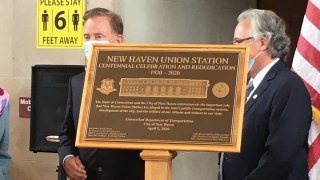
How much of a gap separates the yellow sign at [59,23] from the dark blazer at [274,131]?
2.41 meters

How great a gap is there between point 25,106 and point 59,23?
799 mm

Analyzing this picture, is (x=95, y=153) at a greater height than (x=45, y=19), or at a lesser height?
lesser

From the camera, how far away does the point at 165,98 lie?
2.62 metres

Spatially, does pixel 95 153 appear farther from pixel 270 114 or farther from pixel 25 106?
pixel 25 106

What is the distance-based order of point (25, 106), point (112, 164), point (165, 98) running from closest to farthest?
point (165, 98)
point (112, 164)
point (25, 106)

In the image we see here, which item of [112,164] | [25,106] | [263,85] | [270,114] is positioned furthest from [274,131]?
[25,106]

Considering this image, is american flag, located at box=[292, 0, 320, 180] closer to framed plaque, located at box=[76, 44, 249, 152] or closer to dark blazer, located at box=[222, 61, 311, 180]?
dark blazer, located at box=[222, 61, 311, 180]

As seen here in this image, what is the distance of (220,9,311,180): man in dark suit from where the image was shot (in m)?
2.76

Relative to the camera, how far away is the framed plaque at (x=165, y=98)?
101 inches

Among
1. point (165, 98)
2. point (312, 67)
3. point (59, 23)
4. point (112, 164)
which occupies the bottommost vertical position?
point (112, 164)

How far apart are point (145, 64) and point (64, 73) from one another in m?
1.88

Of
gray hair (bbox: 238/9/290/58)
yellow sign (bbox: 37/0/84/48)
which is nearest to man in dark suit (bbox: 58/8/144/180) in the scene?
gray hair (bbox: 238/9/290/58)

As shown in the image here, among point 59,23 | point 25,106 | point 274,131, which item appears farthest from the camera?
point 25,106

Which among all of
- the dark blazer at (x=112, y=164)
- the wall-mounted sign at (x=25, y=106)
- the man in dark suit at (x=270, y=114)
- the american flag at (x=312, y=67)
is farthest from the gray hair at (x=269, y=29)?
the wall-mounted sign at (x=25, y=106)
